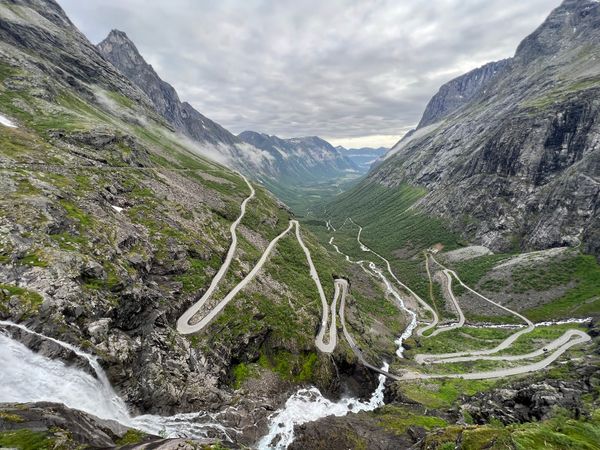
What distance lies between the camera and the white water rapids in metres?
35.1

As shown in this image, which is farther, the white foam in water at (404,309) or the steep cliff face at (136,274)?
the white foam in water at (404,309)

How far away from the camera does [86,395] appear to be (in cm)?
3997

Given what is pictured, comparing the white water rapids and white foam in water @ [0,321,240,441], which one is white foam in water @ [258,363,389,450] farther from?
white foam in water @ [0,321,240,441]

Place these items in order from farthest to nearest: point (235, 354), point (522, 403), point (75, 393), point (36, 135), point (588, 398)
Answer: point (36, 135), point (235, 354), point (522, 403), point (588, 398), point (75, 393)

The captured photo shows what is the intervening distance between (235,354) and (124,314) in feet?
71.2

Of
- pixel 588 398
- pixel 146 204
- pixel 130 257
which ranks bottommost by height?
pixel 588 398

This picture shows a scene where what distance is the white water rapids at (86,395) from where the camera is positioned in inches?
1383

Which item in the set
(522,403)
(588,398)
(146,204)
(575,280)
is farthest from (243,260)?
(575,280)

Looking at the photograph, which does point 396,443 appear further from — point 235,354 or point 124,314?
point 124,314

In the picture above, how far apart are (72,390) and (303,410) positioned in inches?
1490

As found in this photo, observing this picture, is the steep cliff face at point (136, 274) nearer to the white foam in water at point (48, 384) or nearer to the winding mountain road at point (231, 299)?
the white foam in water at point (48, 384)

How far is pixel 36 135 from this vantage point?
10294cm

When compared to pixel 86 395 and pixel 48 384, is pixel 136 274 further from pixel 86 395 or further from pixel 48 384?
pixel 48 384

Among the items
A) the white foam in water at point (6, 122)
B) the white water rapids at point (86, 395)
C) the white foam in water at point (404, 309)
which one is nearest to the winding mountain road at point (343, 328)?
the white foam in water at point (404, 309)
